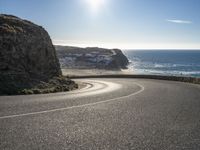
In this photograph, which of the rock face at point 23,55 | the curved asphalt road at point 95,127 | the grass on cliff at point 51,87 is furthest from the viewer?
the rock face at point 23,55

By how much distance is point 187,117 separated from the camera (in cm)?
1081

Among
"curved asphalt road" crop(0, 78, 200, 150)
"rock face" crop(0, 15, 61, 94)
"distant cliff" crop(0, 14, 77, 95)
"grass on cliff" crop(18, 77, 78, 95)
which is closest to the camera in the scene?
"curved asphalt road" crop(0, 78, 200, 150)

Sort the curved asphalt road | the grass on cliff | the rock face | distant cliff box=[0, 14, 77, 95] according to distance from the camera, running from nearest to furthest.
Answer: the curved asphalt road < the grass on cliff < distant cliff box=[0, 14, 77, 95] < the rock face

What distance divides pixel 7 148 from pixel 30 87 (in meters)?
16.1

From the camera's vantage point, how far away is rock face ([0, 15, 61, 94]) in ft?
74.2

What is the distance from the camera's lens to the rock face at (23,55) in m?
22.6

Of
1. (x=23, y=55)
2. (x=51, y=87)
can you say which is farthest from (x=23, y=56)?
(x=51, y=87)

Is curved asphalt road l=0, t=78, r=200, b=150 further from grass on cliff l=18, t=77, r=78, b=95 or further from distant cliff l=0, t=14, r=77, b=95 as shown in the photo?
distant cliff l=0, t=14, r=77, b=95

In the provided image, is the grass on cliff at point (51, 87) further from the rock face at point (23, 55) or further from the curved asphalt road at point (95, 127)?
the curved asphalt road at point (95, 127)

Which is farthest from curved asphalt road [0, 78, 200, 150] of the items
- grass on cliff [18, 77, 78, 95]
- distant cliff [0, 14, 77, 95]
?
distant cliff [0, 14, 77, 95]

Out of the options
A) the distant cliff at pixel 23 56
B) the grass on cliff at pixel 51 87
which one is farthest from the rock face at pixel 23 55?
the grass on cliff at pixel 51 87

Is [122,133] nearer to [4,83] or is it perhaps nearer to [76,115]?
[76,115]

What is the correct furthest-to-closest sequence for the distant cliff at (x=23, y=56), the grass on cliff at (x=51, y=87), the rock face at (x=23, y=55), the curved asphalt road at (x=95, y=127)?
1. the rock face at (x=23, y=55)
2. the distant cliff at (x=23, y=56)
3. the grass on cliff at (x=51, y=87)
4. the curved asphalt road at (x=95, y=127)

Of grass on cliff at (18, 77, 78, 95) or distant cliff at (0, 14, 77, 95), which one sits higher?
distant cliff at (0, 14, 77, 95)
